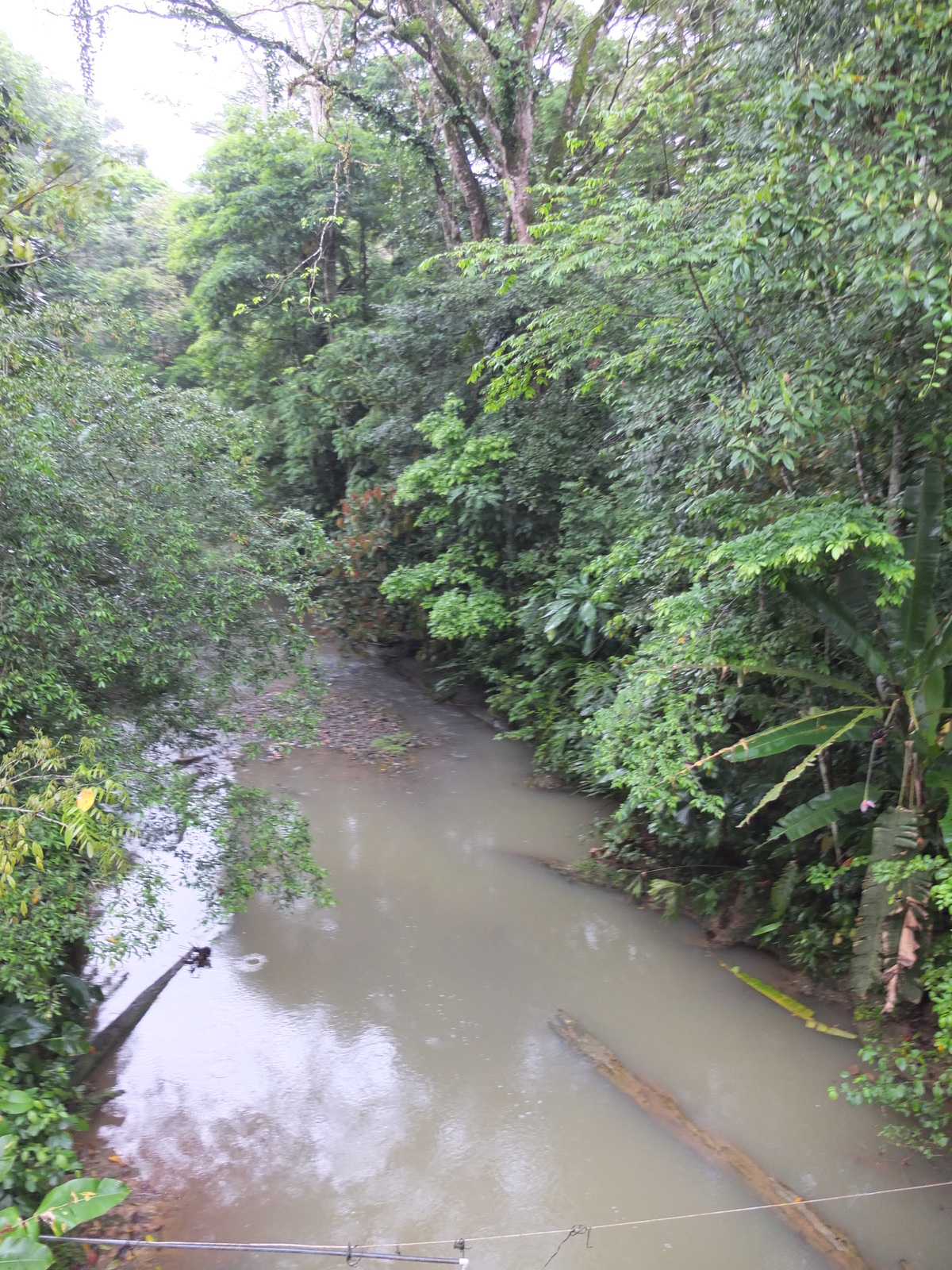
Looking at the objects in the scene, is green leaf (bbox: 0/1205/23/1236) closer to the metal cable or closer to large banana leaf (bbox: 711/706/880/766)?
the metal cable

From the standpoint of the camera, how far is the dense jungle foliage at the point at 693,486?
13.7ft

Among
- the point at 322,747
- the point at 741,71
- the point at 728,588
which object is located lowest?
the point at 322,747

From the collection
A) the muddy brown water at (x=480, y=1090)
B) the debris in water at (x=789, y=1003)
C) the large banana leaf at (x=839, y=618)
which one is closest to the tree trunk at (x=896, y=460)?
the large banana leaf at (x=839, y=618)

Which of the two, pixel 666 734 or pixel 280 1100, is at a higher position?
pixel 666 734

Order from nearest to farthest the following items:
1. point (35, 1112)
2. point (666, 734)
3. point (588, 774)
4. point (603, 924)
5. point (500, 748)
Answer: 1. point (35, 1112)
2. point (666, 734)
3. point (603, 924)
4. point (588, 774)
5. point (500, 748)

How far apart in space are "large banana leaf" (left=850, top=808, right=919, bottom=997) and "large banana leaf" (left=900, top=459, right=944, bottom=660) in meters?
0.91

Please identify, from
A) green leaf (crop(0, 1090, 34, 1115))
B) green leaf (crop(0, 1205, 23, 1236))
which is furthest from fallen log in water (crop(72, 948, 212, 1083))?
green leaf (crop(0, 1205, 23, 1236))

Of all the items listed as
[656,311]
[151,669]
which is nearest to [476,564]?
[656,311]

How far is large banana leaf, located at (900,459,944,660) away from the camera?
4.32 meters

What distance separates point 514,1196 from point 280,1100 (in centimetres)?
149

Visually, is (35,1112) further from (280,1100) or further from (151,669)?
(151,669)

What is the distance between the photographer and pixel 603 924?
253 inches

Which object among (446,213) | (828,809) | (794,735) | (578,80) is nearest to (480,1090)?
(828,809)

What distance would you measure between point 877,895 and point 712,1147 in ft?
5.28
